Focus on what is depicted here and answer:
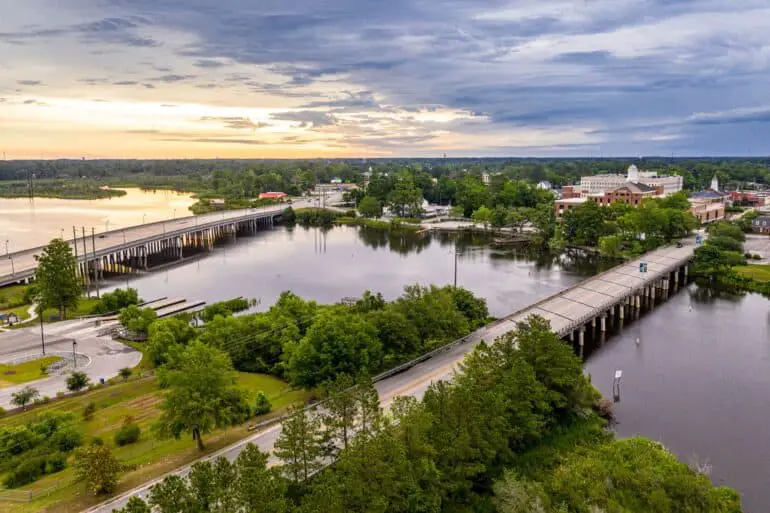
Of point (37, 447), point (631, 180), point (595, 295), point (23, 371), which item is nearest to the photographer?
point (37, 447)

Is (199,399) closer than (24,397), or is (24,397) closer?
(199,399)

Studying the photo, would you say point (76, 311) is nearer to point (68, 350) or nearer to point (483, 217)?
point (68, 350)

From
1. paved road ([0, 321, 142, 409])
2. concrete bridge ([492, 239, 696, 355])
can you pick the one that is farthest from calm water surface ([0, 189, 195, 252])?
concrete bridge ([492, 239, 696, 355])

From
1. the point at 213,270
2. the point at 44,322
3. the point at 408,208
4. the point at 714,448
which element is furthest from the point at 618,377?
the point at 408,208

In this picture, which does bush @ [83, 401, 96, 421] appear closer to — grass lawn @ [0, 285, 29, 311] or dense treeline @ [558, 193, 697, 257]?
grass lawn @ [0, 285, 29, 311]

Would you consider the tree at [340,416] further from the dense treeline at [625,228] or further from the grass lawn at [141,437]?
the dense treeline at [625,228]

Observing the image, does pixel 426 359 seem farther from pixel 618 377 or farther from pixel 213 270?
pixel 213 270

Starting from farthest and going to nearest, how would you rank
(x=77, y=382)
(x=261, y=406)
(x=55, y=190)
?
(x=55, y=190) → (x=77, y=382) → (x=261, y=406)

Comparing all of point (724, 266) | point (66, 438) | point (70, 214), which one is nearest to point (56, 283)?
point (66, 438)
